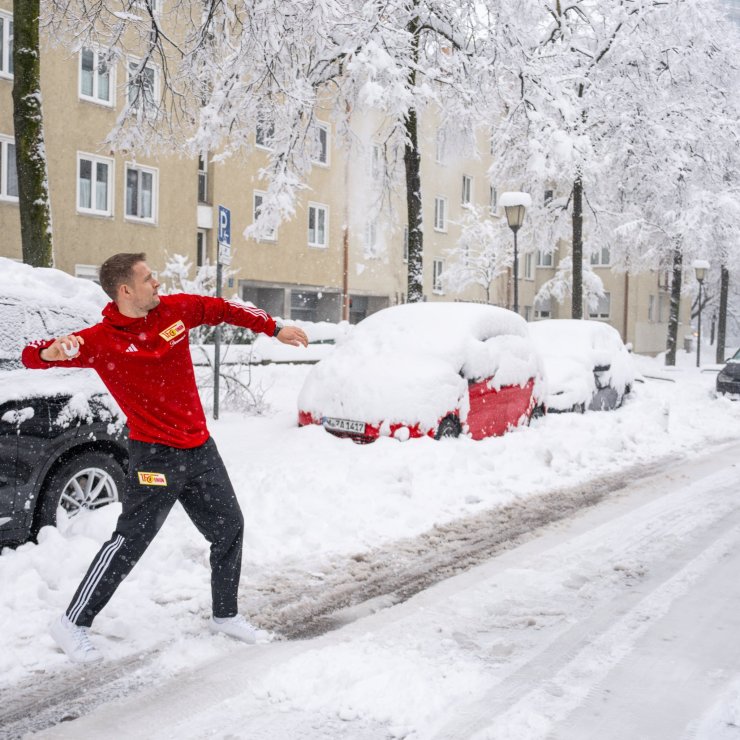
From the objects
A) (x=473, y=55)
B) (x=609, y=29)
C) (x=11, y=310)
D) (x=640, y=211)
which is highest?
(x=609, y=29)

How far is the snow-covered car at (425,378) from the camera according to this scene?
8.77 meters

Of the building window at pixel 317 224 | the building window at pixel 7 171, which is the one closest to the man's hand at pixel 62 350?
the building window at pixel 7 171

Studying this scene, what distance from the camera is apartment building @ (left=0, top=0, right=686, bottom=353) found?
1853 cm

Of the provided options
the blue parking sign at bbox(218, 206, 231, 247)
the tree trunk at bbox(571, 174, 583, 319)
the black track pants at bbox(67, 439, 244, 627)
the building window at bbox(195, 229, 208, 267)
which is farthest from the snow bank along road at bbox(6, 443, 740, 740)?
the building window at bbox(195, 229, 208, 267)

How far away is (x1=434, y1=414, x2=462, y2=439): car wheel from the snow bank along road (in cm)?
323

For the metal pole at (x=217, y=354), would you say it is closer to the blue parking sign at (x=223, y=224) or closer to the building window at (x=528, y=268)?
the blue parking sign at (x=223, y=224)

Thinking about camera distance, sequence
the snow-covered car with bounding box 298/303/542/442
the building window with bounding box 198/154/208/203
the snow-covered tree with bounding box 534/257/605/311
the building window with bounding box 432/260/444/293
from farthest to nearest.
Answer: the building window with bounding box 432/260/444/293 → the snow-covered tree with bounding box 534/257/605/311 → the building window with bounding box 198/154/208/203 → the snow-covered car with bounding box 298/303/542/442

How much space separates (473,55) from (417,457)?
28.1 ft

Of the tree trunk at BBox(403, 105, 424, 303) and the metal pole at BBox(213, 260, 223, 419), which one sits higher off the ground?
the tree trunk at BBox(403, 105, 424, 303)

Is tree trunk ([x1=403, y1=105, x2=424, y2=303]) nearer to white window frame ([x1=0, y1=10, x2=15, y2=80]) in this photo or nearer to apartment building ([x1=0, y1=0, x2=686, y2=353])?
apartment building ([x1=0, y1=0, x2=686, y2=353])

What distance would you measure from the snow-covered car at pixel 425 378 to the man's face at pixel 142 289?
199 inches

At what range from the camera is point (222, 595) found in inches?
163

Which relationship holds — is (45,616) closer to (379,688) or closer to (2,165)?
(379,688)

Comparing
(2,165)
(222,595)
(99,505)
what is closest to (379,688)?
(222,595)
